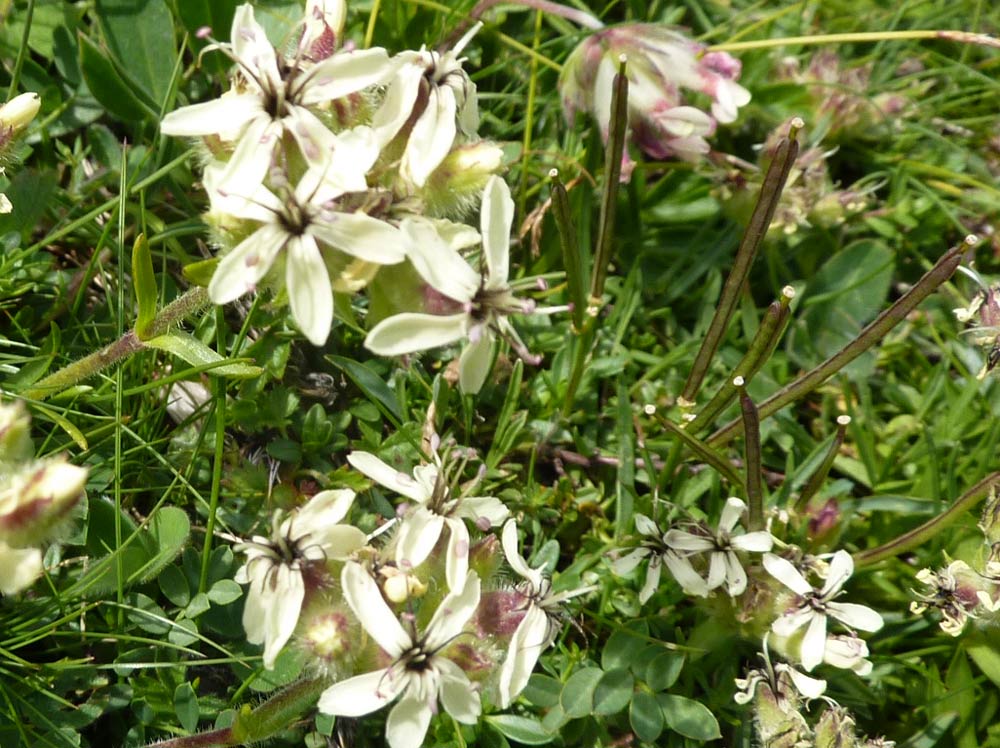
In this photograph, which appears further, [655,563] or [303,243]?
[655,563]

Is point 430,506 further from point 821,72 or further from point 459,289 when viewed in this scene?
point 821,72

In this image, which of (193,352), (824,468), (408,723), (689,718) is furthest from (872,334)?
(193,352)

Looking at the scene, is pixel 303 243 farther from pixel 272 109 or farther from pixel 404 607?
pixel 404 607

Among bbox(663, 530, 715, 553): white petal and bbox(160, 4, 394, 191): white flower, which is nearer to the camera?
bbox(160, 4, 394, 191): white flower

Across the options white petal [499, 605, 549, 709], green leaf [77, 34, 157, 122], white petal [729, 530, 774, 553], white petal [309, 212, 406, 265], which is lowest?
white petal [729, 530, 774, 553]

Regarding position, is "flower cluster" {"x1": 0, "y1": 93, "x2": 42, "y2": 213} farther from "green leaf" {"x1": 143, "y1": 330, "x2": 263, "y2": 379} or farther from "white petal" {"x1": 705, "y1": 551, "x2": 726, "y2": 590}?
"white petal" {"x1": 705, "y1": 551, "x2": 726, "y2": 590}

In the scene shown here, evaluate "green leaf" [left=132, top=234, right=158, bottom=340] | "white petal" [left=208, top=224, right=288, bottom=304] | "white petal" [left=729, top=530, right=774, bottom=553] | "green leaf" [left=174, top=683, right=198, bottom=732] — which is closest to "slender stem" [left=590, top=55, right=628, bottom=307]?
"white petal" [left=729, top=530, right=774, bottom=553]
